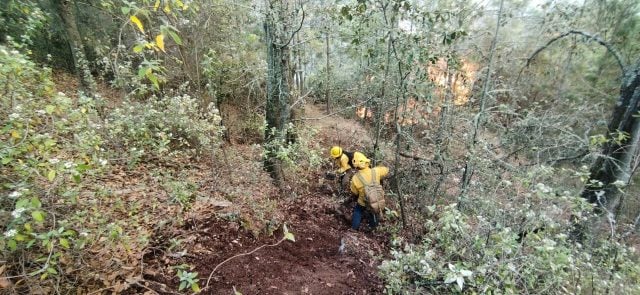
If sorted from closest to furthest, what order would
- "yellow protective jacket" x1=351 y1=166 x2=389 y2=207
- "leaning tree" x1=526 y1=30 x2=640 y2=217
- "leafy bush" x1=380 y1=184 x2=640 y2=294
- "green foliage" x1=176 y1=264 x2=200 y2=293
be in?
"green foliage" x1=176 y1=264 x2=200 y2=293
"leafy bush" x1=380 y1=184 x2=640 y2=294
"leaning tree" x1=526 y1=30 x2=640 y2=217
"yellow protective jacket" x1=351 y1=166 x2=389 y2=207

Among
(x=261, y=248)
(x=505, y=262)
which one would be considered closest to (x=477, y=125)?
(x=505, y=262)

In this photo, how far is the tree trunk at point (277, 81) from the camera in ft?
16.4

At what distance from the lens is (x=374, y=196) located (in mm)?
5762

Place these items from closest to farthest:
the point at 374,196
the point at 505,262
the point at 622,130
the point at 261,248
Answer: the point at 505,262
the point at 261,248
the point at 622,130
the point at 374,196

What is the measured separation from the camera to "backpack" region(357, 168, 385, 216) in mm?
5734

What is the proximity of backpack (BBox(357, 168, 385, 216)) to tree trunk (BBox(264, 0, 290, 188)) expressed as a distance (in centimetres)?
178

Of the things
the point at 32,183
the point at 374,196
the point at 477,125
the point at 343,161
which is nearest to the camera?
the point at 32,183

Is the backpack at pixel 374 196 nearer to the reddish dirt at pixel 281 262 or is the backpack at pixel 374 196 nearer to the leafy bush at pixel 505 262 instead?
the reddish dirt at pixel 281 262

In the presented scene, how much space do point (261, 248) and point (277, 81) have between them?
2962mm

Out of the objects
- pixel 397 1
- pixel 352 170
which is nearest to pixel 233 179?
pixel 352 170

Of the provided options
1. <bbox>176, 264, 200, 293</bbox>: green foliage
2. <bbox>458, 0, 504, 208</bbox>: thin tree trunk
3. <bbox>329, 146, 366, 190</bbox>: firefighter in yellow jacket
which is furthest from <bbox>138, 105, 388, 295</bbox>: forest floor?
<bbox>458, 0, 504, 208</bbox>: thin tree trunk

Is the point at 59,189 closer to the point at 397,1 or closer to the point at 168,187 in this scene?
the point at 168,187

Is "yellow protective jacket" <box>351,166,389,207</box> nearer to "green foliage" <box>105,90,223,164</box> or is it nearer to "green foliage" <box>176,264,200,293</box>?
"green foliage" <box>105,90,223,164</box>

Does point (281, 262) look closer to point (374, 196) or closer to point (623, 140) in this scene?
point (374, 196)
